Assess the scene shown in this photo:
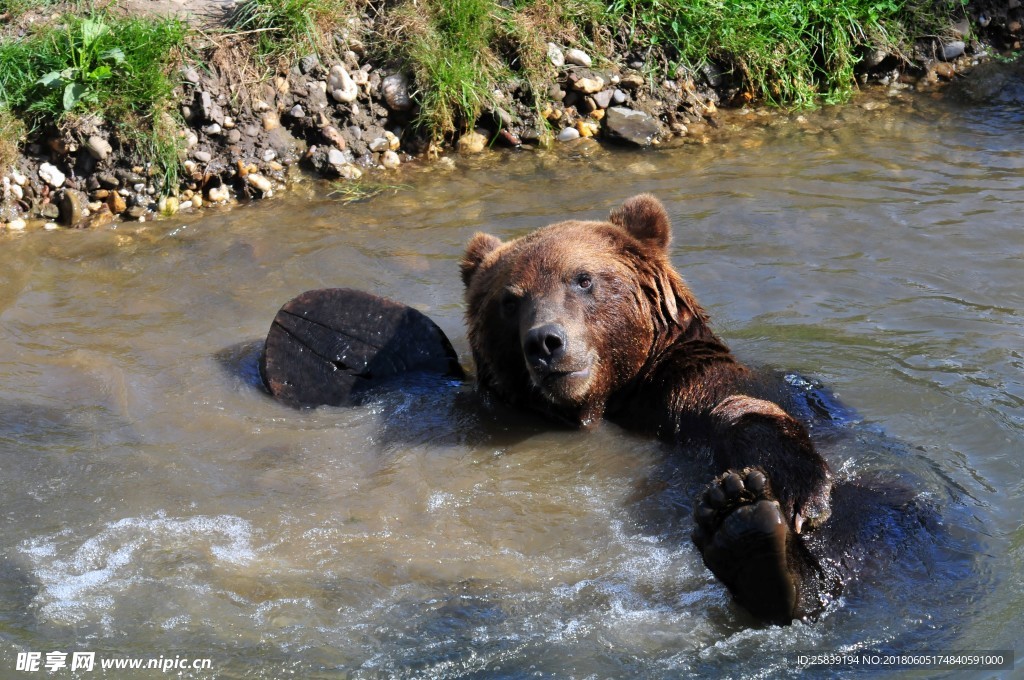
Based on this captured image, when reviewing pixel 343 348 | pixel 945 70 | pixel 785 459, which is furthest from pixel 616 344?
pixel 945 70

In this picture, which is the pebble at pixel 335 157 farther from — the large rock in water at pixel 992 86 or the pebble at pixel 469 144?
the large rock in water at pixel 992 86

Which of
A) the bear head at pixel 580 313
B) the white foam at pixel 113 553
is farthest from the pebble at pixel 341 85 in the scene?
the white foam at pixel 113 553

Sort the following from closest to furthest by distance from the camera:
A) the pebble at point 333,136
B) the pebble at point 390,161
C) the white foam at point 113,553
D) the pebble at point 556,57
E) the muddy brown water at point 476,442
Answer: the muddy brown water at point 476,442
the white foam at point 113,553
the pebble at point 333,136
the pebble at point 390,161
the pebble at point 556,57

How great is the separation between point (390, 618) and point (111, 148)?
17.8ft

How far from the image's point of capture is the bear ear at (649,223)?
18.2 ft

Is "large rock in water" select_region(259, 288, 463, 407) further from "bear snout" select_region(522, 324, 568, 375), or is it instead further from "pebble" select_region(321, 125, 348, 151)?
"pebble" select_region(321, 125, 348, 151)

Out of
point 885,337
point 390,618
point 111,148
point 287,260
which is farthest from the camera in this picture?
point 111,148

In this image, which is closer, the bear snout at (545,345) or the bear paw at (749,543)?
the bear paw at (749,543)

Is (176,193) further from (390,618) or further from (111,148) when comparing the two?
(390,618)

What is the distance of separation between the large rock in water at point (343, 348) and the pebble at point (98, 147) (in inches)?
115

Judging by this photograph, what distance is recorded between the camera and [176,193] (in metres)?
8.14

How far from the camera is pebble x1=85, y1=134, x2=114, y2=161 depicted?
800 centimetres

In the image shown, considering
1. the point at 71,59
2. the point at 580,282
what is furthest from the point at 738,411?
the point at 71,59

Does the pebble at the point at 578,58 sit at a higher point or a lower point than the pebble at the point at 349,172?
higher
